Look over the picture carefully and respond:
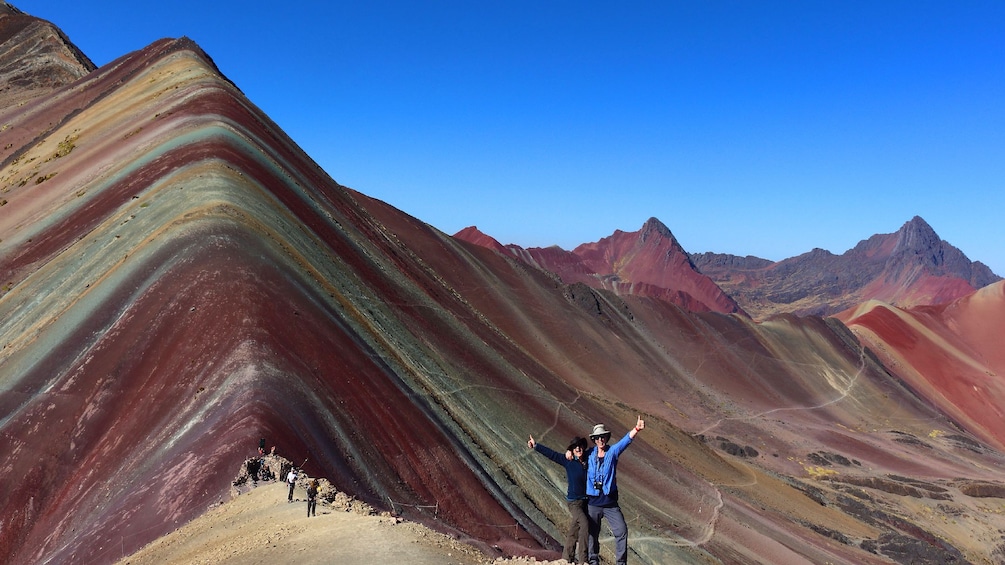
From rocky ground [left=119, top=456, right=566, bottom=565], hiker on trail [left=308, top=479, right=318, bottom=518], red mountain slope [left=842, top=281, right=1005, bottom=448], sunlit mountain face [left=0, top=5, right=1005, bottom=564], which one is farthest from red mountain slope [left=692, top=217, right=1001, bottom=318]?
hiker on trail [left=308, top=479, right=318, bottom=518]

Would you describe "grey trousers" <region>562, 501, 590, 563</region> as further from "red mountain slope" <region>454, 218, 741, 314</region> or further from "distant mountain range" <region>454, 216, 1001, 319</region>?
"red mountain slope" <region>454, 218, 741, 314</region>

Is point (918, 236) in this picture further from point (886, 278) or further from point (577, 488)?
point (577, 488)

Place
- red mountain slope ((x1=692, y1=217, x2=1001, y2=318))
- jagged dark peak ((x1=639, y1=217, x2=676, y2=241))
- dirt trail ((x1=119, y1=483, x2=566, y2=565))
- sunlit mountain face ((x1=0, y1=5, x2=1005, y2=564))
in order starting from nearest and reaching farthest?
dirt trail ((x1=119, y1=483, x2=566, y2=565))
sunlit mountain face ((x1=0, y1=5, x2=1005, y2=564))
jagged dark peak ((x1=639, y1=217, x2=676, y2=241))
red mountain slope ((x1=692, y1=217, x2=1001, y2=318))

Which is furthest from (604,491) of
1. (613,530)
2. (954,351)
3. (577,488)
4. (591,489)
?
(954,351)

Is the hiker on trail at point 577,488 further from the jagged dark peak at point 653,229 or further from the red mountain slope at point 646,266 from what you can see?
the jagged dark peak at point 653,229

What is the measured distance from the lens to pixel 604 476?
8.62 meters

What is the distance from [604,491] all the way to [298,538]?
4.12 meters

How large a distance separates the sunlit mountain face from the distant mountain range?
58.6 meters

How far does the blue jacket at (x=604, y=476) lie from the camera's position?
858cm

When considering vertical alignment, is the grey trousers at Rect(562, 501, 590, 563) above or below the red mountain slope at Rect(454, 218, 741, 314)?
below

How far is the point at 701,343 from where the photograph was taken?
75.0 m

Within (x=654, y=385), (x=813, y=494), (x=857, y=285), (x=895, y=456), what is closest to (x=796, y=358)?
(x=895, y=456)

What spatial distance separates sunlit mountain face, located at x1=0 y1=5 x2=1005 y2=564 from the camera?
1459 centimetres

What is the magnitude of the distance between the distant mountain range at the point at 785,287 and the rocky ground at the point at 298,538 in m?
96.4
